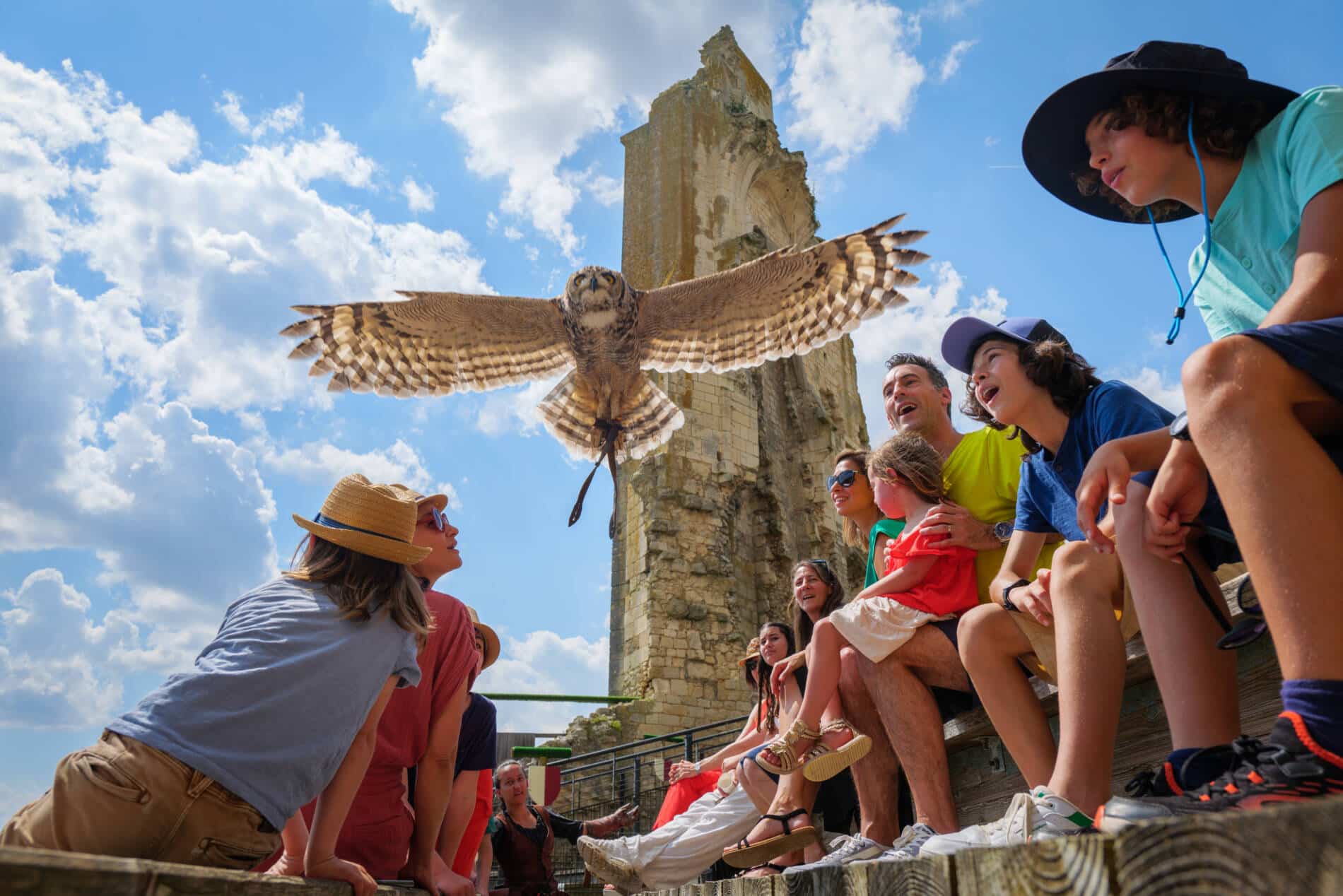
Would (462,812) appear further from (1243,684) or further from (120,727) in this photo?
(1243,684)

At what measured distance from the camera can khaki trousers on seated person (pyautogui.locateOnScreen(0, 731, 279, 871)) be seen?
1.44 metres

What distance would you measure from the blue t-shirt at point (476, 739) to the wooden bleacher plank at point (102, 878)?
6.27 ft

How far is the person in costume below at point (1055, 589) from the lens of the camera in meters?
1.59

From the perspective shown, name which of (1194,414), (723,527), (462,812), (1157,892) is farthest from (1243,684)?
(723,527)

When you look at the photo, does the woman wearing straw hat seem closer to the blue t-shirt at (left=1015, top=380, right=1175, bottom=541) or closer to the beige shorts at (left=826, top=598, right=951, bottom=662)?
the beige shorts at (left=826, top=598, right=951, bottom=662)

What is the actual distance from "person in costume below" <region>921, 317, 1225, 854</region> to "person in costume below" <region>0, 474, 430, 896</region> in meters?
1.25

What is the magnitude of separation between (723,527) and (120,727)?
1131 centimetres

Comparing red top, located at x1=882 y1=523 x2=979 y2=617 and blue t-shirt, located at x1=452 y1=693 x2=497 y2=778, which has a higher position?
red top, located at x1=882 y1=523 x2=979 y2=617

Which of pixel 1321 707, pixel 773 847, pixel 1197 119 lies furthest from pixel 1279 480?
pixel 773 847

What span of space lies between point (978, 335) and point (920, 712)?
1161 mm

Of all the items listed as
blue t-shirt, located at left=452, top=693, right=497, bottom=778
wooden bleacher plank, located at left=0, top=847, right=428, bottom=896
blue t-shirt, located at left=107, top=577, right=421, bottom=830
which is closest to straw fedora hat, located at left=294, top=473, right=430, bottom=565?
blue t-shirt, located at left=107, top=577, right=421, bottom=830

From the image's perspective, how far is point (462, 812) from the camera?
2.82 meters

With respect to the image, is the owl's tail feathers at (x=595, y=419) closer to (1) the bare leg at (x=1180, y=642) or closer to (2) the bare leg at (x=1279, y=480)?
(1) the bare leg at (x=1180, y=642)

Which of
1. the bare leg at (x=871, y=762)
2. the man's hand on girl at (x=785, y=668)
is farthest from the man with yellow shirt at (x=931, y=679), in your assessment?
the man's hand on girl at (x=785, y=668)
